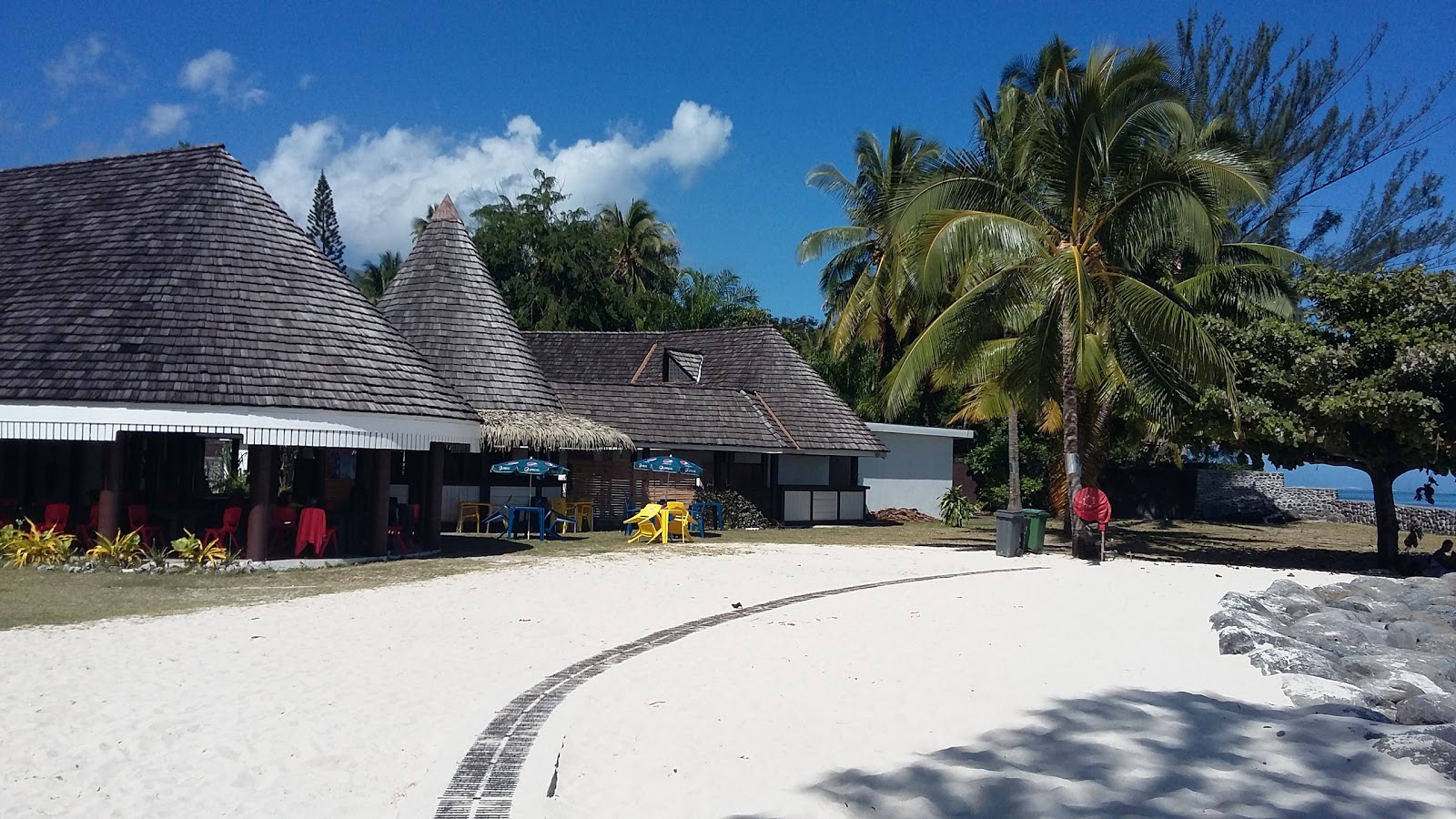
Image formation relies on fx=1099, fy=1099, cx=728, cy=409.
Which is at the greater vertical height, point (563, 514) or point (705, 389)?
point (705, 389)

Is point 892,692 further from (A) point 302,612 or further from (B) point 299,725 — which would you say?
(A) point 302,612

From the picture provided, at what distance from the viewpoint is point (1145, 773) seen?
6.25m

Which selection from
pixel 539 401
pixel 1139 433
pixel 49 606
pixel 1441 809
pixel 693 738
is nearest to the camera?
pixel 1441 809

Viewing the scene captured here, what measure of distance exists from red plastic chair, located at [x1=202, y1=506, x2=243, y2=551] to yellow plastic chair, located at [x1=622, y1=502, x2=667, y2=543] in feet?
26.0

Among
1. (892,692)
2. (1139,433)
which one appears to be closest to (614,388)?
(1139,433)

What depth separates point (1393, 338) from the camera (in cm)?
1720

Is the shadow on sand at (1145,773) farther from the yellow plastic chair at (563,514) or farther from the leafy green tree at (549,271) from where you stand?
the leafy green tree at (549,271)

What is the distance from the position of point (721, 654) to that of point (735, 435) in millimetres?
17545

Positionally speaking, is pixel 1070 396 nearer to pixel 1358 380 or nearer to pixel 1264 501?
pixel 1358 380

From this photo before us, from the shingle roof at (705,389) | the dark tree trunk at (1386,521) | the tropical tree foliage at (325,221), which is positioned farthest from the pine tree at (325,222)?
the dark tree trunk at (1386,521)

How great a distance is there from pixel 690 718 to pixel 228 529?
1126 cm

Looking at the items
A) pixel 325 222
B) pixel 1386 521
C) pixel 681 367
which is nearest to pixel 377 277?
pixel 325 222

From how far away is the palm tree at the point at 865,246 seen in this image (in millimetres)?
33188

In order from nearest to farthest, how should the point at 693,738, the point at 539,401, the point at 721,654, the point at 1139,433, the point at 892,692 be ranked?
1. the point at 693,738
2. the point at 892,692
3. the point at 721,654
4. the point at 539,401
5. the point at 1139,433
